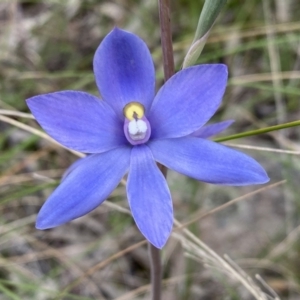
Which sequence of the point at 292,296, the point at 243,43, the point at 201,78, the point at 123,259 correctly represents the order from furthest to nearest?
the point at 243,43 < the point at 123,259 < the point at 292,296 < the point at 201,78

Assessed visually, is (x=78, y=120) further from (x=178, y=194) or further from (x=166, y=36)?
(x=178, y=194)

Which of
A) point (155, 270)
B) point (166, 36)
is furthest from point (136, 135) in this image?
point (155, 270)

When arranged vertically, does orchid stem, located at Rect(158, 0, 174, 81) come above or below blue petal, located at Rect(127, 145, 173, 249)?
above

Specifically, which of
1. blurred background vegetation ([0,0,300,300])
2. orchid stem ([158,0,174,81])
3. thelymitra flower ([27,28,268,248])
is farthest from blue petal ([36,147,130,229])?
blurred background vegetation ([0,0,300,300])

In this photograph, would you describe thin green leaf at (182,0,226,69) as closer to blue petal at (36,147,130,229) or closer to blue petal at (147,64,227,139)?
blue petal at (147,64,227,139)

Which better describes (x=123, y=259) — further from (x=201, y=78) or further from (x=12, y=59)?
(x=201, y=78)

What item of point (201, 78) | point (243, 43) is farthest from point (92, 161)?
point (243, 43)
